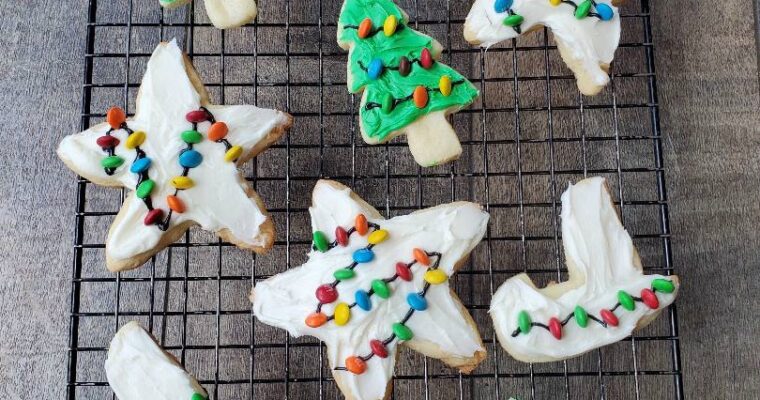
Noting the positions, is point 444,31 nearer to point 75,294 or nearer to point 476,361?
point 476,361

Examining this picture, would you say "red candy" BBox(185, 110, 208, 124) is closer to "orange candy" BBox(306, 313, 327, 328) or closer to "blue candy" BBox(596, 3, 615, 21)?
"orange candy" BBox(306, 313, 327, 328)

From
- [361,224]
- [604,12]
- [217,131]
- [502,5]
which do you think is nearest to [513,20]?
[502,5]

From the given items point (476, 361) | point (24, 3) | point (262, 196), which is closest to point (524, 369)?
point (476, 361)

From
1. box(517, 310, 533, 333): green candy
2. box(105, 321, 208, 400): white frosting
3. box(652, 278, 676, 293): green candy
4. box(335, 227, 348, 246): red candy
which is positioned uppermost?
box(652, 278, 676, 293): green candy

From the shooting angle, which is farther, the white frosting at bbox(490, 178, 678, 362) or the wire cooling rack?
the wire cooling rack

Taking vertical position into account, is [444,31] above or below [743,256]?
above

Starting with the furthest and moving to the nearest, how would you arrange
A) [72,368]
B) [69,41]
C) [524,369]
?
[69,41]
[524,369]
[72,368]

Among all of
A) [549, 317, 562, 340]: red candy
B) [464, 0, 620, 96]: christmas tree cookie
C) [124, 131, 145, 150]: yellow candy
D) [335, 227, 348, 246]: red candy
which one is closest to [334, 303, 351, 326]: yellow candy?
[335, 227, 348, 246]: red candy

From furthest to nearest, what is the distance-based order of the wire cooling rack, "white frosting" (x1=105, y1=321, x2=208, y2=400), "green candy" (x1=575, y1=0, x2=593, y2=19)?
the wire cooling rack, "green candy" (x1=575, y1=0, x2=593, y2=19), "white frosting" (x1=105, y1=321, x2=208, y2=400)
